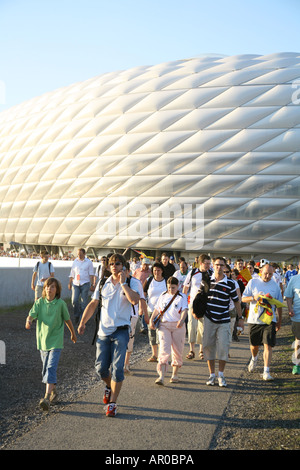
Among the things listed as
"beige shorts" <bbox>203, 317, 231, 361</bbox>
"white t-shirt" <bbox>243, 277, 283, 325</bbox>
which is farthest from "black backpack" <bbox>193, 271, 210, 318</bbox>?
"white t-shirt" <bbox>243, 277, 283, 325</bbox>

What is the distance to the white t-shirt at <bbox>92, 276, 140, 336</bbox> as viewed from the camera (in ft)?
17.1

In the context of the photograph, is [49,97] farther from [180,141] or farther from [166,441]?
[166,441]

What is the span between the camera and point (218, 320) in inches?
260

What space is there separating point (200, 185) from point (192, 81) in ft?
21.5

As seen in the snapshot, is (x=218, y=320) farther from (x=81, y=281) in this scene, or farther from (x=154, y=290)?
(x=81, y=281)

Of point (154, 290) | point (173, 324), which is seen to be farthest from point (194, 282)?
point (173, 324)

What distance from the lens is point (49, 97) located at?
3981 cm

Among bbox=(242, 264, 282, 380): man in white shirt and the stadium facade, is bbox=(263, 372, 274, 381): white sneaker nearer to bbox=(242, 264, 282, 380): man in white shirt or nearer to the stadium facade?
bbox=(242, 264, 282, 380): man in white shirt

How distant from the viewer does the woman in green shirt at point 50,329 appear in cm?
527

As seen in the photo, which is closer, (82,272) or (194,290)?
(194,290)

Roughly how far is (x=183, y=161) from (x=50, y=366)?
24187 millimetres
